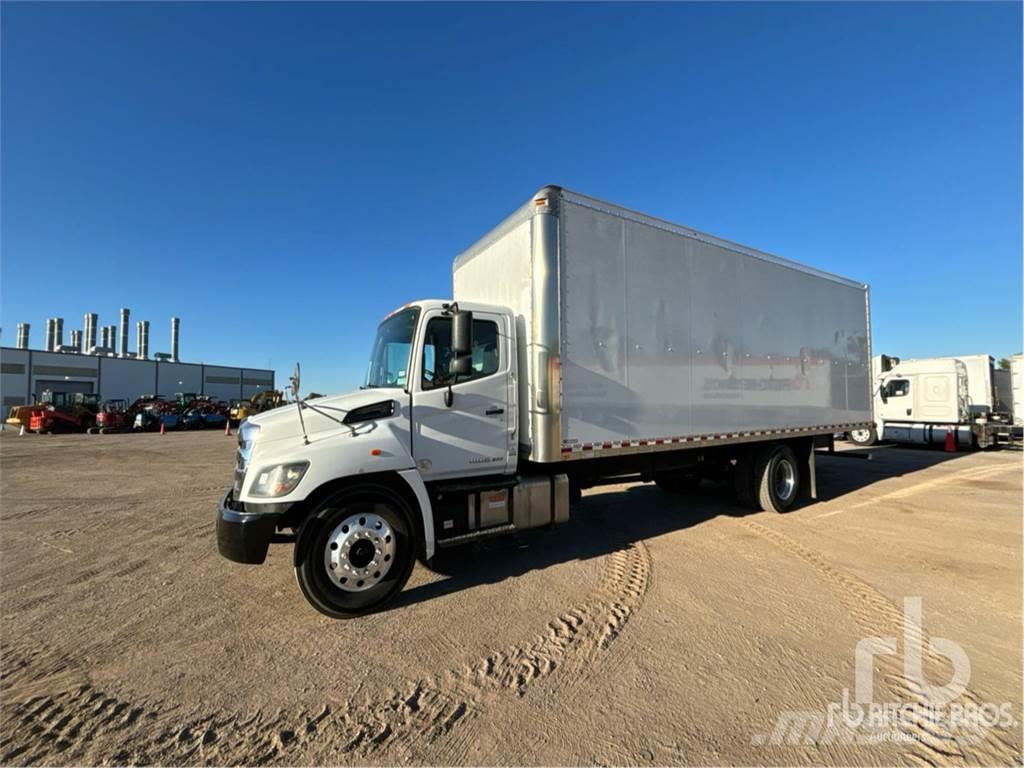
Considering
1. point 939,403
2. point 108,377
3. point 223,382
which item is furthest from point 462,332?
point 223,382

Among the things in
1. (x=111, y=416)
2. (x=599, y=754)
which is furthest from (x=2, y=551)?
(x=111, y=416)

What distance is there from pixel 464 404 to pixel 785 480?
6168mm

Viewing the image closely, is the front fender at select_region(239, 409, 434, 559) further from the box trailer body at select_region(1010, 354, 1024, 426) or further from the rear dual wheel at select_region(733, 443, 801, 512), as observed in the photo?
the box trailer body at select_region(1010, 354, 1024, 426)

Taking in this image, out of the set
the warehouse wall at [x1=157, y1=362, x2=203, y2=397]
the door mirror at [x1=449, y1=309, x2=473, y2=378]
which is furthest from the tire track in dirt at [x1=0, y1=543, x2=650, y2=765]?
the warehouse wall at [x1=157, y1=362, x2=203, y2=397]

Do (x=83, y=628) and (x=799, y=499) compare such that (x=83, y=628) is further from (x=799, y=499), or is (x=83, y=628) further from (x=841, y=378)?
(x=841, y=378)

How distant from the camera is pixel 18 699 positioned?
2.74 metres

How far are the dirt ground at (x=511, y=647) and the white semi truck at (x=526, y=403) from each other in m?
0.68

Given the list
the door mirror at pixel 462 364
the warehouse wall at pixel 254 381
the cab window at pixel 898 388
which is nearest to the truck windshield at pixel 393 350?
the door mirror at pixel 462 364

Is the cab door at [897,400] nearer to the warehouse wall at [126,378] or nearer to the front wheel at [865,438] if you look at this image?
the front wheel at [865,438]

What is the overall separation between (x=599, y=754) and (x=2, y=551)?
6896 mm

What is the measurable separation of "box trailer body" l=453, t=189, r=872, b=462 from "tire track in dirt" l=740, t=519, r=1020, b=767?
2.29m

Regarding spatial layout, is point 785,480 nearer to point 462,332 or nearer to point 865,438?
point 462,332

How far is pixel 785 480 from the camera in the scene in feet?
25.7

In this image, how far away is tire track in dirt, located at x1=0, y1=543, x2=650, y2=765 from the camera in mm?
2365
